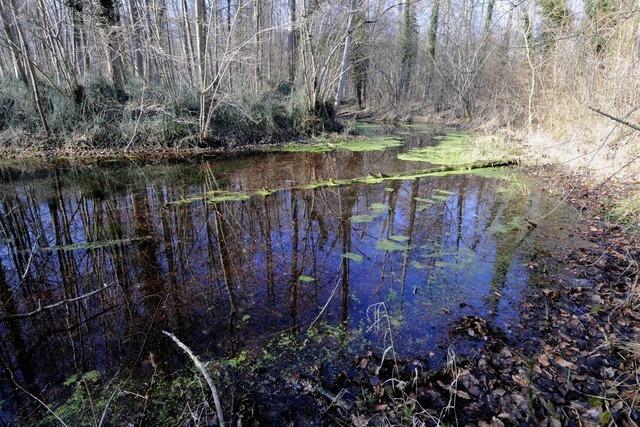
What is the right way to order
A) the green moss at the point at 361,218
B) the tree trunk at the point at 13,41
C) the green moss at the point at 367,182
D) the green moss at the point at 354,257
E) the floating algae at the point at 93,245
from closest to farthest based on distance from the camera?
the green moss at the point at 354,257
the floating algae at the point at 93,245
the green moss at the point at 361,218
the green moss at the point at 367,182
the tree trunk at the point at 13,41

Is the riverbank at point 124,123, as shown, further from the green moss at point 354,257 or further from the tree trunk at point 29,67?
the green moss at point 354,257

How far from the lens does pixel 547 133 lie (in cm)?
1195

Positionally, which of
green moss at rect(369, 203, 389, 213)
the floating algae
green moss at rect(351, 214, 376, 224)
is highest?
the floating algae

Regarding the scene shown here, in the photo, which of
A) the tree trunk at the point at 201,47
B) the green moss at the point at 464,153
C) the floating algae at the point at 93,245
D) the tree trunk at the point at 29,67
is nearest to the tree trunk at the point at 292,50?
the tree trunk at the point at 201,47

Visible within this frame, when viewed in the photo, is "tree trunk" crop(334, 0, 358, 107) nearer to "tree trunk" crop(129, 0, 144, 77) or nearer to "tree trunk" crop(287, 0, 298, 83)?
"tree trunk" crop(287, 0, 298, 83)

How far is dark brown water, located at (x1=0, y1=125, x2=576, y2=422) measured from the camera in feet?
10.5

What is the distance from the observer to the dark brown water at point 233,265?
321 centimetres

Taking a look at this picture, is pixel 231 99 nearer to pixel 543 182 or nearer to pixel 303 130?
pixel 303 130

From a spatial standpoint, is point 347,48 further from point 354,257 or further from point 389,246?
point 354,257

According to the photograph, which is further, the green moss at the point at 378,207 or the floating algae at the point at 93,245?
the green moss at the point at 378,207

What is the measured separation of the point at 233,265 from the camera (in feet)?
14.9

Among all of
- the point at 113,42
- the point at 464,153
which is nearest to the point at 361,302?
the point at 464,153

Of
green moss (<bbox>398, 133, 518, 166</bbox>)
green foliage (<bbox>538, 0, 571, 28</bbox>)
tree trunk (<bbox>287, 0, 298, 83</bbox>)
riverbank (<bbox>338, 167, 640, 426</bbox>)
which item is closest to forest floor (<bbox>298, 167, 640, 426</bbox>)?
riverbank (<bbox>338, 167, 640, 426</bbox>)

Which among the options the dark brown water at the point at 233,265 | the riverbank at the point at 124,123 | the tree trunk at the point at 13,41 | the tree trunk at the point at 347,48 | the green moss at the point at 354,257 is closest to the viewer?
the dark brown water at the point at 233,265
